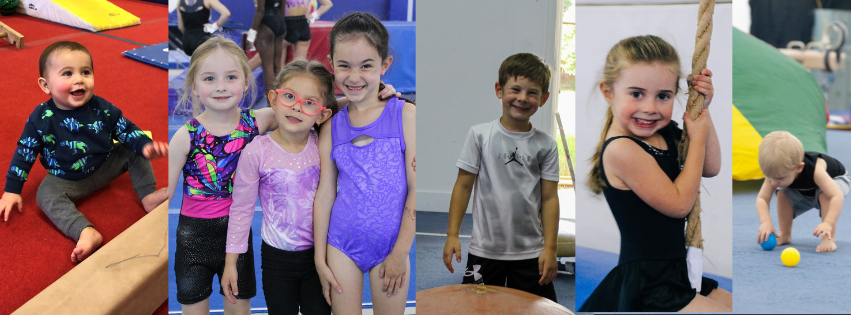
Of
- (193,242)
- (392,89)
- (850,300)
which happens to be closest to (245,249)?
(193,242)

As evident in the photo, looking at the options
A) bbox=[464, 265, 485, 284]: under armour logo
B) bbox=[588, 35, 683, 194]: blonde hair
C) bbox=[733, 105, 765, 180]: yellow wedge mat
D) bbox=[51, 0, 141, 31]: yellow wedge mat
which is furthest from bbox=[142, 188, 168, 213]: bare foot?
bbox=[733, 105, 765, 180]: yellow wedge mat

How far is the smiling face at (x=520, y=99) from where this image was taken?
2.16 meters

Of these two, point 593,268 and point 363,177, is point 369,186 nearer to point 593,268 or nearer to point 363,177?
point 363,177

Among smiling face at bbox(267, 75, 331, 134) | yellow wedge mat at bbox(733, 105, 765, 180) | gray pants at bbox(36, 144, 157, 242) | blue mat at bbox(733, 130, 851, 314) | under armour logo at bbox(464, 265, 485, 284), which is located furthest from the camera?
yellow wedge mat at bbox(733, 105, 765, 180)

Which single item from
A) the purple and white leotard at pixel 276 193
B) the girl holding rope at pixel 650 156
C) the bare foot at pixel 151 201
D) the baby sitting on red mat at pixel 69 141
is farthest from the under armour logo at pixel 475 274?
the bare foot at pixel 151 201

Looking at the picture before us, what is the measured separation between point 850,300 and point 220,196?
8.76 feet

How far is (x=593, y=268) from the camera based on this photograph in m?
2.32

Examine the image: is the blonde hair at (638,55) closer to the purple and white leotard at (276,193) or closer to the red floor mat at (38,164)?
the purple and white leotard at (276,193)

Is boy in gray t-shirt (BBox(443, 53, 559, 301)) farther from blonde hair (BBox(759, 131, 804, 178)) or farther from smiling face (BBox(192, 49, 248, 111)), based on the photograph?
blonde hair (BBox(759, 131, 804, 178))

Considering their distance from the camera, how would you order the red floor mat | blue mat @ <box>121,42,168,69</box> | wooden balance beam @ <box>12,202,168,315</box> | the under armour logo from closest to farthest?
1. wooden balance beam @ <box>12,202,168,315</box>
2. the under armour logo
3. the red floor mat
4. blue mat @ <box>121,42,168,69</box>

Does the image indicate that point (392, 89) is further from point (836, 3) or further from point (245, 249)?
point (836, 3)

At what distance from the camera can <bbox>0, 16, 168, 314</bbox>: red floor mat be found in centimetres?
236

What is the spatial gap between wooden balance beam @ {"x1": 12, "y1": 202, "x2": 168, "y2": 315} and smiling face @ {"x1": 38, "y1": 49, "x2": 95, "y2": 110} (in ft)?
1.73

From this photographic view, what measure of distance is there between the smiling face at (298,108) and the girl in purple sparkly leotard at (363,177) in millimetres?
57
